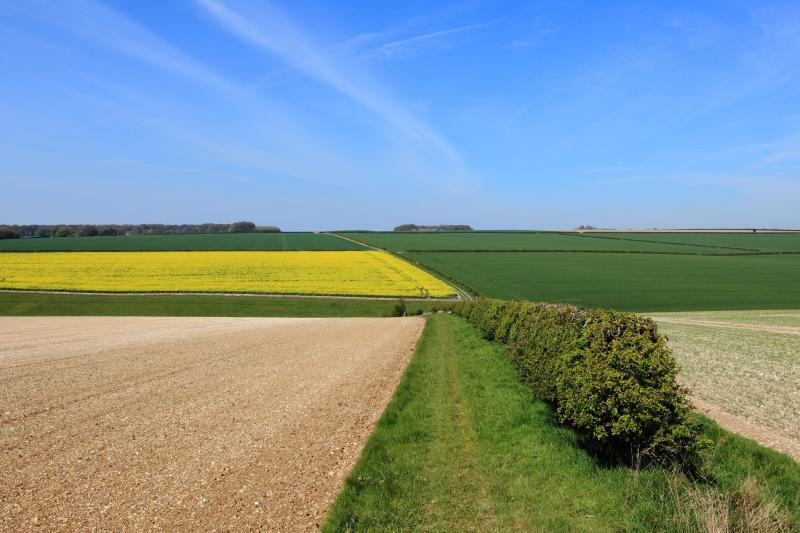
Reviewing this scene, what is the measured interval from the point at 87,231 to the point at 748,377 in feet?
638

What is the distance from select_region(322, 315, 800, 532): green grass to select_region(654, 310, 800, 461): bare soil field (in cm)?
200

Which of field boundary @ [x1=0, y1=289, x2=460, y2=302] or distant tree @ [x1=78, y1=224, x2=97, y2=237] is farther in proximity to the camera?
distant tree @ [x1=78, y1=224, x2=97, y2=237]

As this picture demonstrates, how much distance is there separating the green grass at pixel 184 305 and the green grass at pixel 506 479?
3506cm

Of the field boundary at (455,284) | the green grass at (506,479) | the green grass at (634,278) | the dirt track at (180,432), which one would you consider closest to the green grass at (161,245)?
the green grass at (634,278)

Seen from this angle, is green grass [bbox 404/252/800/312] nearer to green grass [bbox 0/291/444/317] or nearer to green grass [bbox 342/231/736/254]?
green grass [bbox 342/231/736/254]

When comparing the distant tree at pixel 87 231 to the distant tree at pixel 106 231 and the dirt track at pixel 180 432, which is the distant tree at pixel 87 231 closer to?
the distant tree at pixel 106 231

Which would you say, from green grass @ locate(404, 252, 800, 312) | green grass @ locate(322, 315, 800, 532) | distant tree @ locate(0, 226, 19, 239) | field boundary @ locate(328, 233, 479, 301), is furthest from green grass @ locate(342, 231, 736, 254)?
distant tree @ locate(0, 226, 19, 239)

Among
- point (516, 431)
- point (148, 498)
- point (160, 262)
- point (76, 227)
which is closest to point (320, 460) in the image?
point (148, 498)

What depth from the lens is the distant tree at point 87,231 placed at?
161 meters

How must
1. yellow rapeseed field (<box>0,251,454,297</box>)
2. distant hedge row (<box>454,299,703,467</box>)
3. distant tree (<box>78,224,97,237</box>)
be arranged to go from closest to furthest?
A: distant hedge row (<box>454,299,703,467</box>), yellow rapeseed field (<box>0,251,454,297</box>), distant tree (<box>78,224,97,237</box>)

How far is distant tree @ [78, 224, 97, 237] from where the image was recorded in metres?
161

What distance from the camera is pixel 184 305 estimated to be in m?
45.5

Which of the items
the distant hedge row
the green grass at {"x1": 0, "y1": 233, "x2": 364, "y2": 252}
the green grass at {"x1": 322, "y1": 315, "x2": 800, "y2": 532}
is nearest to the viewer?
the green grass at {"x1": 322, "y1": 315, "x2": 800, "y2": 532}

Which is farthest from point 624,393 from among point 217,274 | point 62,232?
point 62,232
